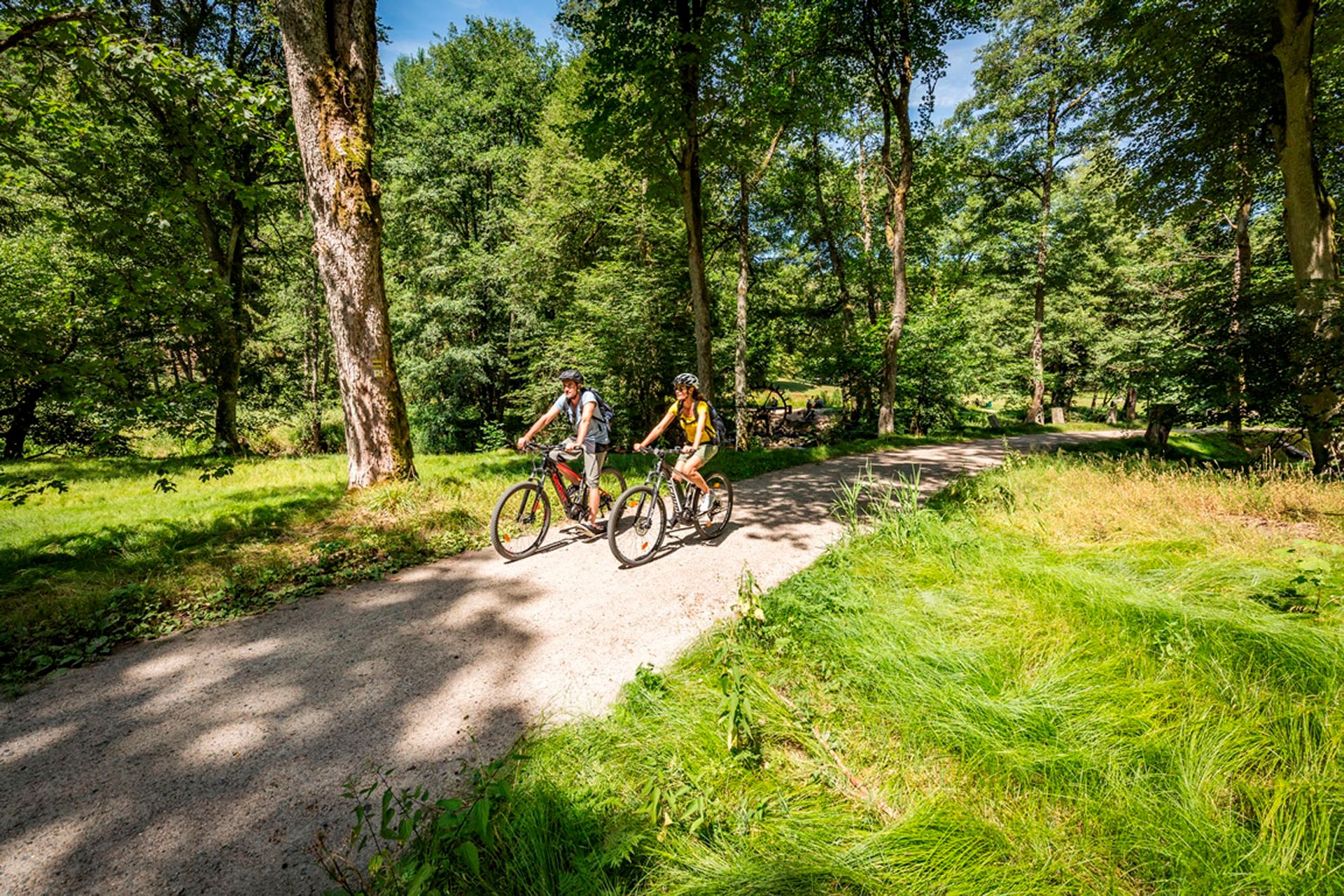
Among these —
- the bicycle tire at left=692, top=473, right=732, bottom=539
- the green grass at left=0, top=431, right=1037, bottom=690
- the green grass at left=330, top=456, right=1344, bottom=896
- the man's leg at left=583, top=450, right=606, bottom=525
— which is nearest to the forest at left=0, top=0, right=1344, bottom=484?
the green grass at left=0, top=431, right=1037, bottom=690

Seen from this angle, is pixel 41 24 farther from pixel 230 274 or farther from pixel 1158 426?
pixel 1158 426

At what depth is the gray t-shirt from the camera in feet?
19.5

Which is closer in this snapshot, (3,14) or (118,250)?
(3,14)

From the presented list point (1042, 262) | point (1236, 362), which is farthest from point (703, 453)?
point (1042, 262)

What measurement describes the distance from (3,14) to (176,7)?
14037mm

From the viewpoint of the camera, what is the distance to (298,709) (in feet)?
10.2

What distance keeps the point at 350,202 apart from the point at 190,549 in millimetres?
4750

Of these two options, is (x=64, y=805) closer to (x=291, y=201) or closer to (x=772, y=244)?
(x=291, y=201)

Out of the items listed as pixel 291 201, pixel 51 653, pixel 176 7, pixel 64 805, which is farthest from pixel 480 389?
pixel 64 805

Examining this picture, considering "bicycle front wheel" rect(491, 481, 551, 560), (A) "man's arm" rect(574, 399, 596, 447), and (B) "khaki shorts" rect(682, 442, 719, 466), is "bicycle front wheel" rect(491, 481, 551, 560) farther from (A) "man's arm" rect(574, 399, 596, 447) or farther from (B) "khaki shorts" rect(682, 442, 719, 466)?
(B) "khaki shorts" rect(682, 442, 719, 466)

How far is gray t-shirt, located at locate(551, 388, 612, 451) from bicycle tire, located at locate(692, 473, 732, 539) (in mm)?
1425

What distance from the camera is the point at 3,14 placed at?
201 inches

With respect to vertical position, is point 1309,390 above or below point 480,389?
below

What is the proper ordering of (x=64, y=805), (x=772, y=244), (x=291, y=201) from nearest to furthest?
1. (x=64, y=805)
2. (x=291, y=201)
3. (x=772, y=244)
